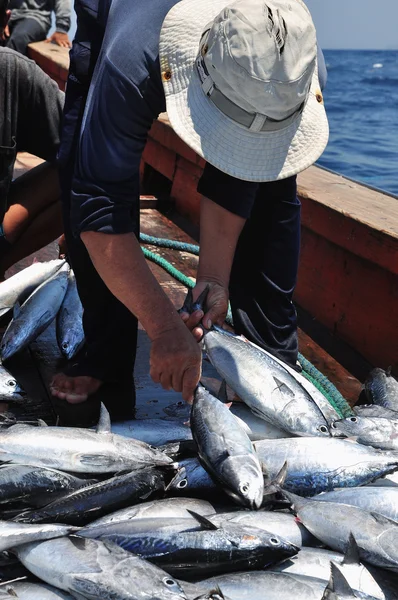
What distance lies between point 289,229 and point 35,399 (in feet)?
4.47

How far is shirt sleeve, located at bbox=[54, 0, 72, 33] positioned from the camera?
38.2 ft

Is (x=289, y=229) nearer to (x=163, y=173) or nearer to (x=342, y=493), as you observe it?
(x=342, y=493)

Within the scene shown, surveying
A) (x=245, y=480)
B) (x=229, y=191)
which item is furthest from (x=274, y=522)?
(x=229, y=191)

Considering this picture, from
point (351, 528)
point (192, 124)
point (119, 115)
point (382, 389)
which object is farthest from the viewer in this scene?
point (382, 389)

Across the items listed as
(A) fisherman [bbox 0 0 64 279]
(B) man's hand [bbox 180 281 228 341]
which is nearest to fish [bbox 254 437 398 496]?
(B) man's hand [bbox 180 281 228 341]

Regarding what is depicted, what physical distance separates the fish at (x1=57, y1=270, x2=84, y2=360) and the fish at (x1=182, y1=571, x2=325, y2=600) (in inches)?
70.3

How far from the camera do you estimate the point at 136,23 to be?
2.53 m

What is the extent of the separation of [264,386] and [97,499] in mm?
841

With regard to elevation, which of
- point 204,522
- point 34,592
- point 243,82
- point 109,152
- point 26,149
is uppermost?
point 243,82

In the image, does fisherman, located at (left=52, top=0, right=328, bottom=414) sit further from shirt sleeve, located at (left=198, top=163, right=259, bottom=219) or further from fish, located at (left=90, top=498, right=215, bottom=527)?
fish, located at (left=90, top=498, right=215, bottom=527)

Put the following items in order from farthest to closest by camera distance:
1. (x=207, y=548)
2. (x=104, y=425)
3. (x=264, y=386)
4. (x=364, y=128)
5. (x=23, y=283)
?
(x=364, y=128), (x=23, y=283), (x=264, y=386), (x=104, y=425), (x=207, y=548)

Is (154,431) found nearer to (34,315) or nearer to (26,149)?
(34,315)

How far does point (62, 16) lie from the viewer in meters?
11.7

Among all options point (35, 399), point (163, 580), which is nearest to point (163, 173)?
point (35, 399)
